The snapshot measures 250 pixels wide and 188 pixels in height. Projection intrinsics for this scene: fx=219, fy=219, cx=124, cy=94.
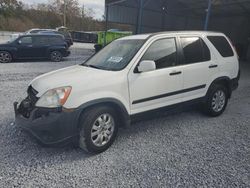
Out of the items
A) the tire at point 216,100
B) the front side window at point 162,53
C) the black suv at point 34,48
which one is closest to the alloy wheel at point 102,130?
the front side window at point 162,53

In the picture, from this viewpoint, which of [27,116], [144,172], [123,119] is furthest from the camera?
[123,119]

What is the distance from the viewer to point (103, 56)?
4.05 metres

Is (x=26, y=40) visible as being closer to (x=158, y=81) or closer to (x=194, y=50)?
(x=194, y=50)

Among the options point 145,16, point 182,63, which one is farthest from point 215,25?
point 182,63

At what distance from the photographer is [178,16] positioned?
2316 cm

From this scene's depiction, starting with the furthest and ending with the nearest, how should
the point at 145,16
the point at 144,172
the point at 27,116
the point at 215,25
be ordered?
the point at 215,25 → the point at 145,16 → the point at 27,116 → the point at 144,172

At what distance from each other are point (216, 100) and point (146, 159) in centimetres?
242

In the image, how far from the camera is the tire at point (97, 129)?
3031 mm

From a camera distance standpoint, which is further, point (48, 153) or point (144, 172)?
point (48, 153)

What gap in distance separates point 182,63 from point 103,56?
4.74ft

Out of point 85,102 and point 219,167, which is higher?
point 85,102

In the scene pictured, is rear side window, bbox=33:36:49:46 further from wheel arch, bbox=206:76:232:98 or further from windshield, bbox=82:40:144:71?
wheel arch, bbox=206:76:232:98

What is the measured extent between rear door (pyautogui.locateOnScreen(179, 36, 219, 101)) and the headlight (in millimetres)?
2166

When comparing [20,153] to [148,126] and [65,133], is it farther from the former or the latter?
[148,126]
